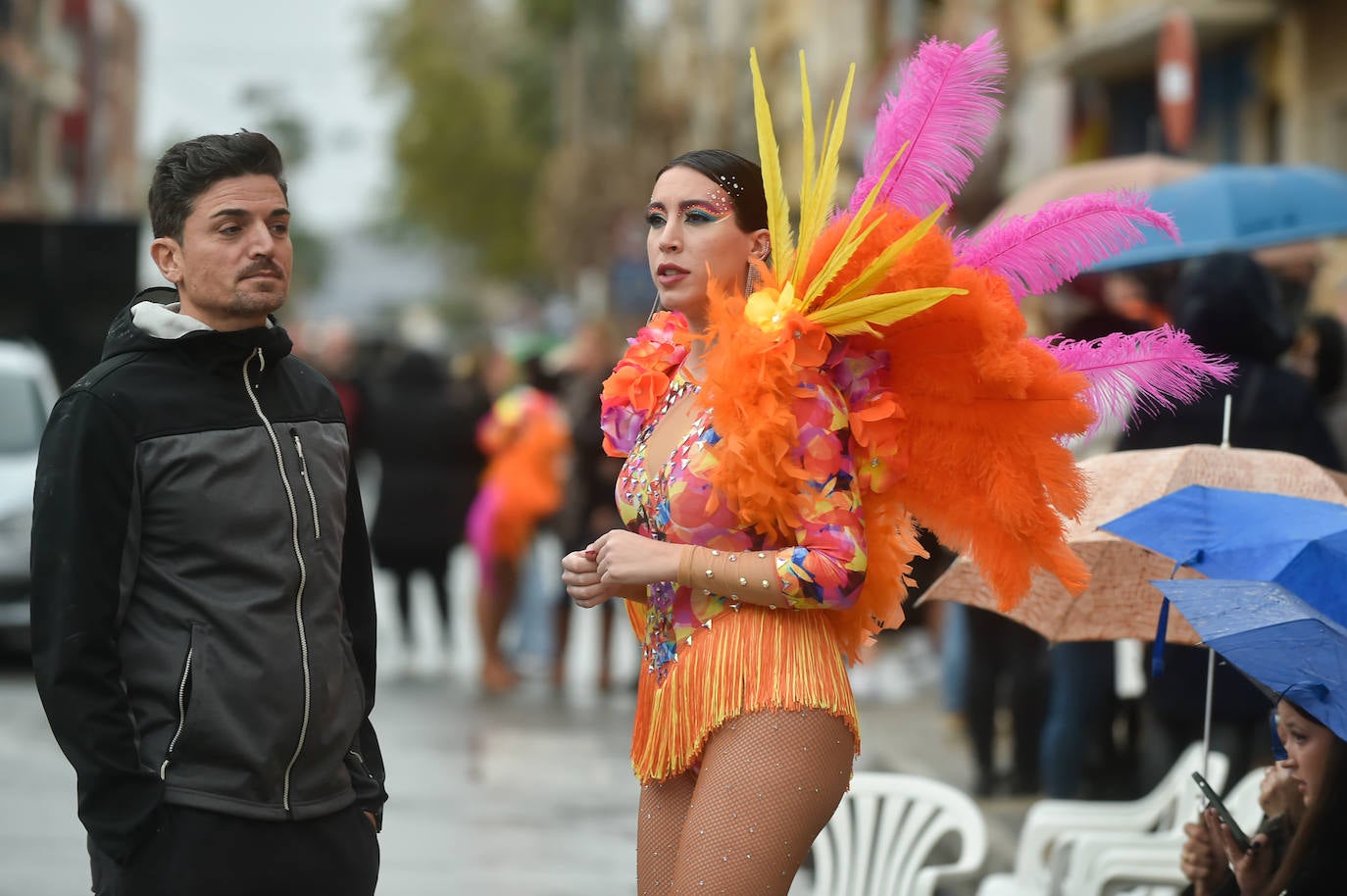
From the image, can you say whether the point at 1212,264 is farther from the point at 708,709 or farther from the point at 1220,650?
the point at 708,709

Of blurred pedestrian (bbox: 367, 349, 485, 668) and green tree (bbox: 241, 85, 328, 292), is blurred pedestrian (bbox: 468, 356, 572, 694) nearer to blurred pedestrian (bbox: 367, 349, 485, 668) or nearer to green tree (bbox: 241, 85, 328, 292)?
blurred pedestrian (bbox: 367, 349, 485, 668)

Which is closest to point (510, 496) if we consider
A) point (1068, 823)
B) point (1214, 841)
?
point (1068, 823)

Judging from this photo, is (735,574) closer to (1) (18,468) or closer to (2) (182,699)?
(2) (182,699)

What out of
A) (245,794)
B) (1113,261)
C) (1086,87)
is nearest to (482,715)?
(1113,261)

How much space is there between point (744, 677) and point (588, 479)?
26.0 feet

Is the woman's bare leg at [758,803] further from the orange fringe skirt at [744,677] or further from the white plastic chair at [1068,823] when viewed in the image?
the white plastic chair at [1068,823]

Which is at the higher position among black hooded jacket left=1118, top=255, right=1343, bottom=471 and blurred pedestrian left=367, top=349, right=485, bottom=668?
black hooded jacket left=1118, top=255, right=1343, bottom=471

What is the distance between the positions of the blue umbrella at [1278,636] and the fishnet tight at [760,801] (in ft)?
2.15

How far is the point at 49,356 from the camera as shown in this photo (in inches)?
697

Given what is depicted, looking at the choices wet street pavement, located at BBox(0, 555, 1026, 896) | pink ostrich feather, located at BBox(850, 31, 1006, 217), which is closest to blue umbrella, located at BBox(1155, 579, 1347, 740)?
pink ostrich feather, located at BBox(850, 31, 1006, 217)

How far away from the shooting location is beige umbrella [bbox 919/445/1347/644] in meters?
4.15

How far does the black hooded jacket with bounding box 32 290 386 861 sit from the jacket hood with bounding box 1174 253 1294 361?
3.14 m

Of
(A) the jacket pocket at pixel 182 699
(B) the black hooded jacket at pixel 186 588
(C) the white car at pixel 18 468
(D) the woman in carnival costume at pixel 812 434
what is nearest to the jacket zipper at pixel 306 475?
(B) the black hooded jacket at pixel 186 588

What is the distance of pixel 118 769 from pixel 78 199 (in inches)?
2088
